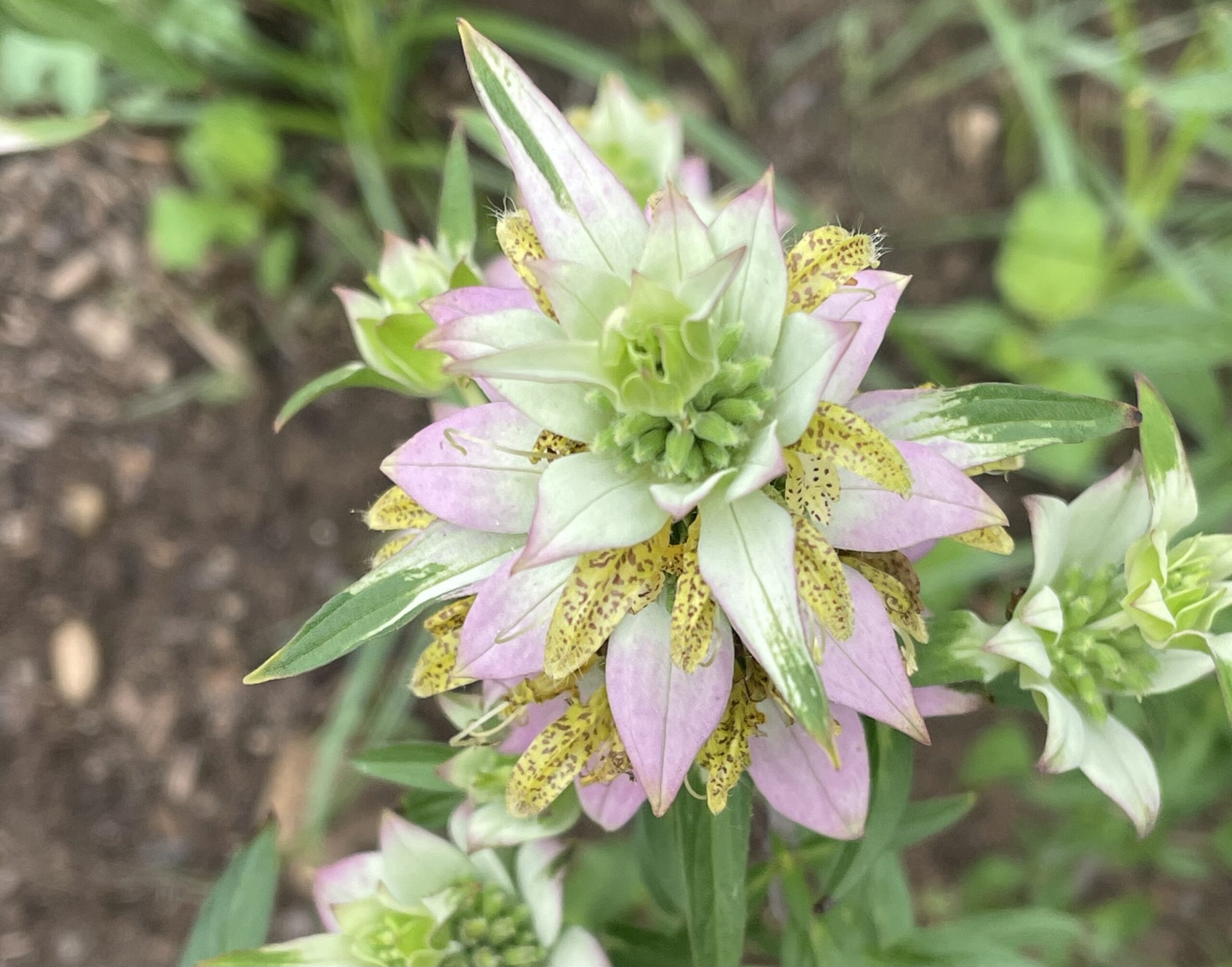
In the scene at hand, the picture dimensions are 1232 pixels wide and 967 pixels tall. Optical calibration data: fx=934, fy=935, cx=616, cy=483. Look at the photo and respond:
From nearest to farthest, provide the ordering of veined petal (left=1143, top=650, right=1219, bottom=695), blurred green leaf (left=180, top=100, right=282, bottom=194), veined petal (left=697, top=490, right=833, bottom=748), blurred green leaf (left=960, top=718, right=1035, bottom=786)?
veined petal (left=697, top=490, right=833, bottom=748), veined petal (left=1143, top=650, right=1219, bottom=695), blurred green leaf (left=960, top=718, right=1035, bottom=786), blurred green leaf (left=180, top=100, right=282, bottom=194)

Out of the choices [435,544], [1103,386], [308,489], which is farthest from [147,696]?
[1103,386]

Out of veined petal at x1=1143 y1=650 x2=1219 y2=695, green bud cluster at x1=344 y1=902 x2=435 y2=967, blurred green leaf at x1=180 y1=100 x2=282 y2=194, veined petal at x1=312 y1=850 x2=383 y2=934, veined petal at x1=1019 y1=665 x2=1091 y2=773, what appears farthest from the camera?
blurred green leaf at x1=180 y1=100 x2=282 y2=194

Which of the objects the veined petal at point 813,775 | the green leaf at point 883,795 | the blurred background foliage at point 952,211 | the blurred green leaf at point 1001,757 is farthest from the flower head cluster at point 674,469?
the blurred green leaf at point 1001,757

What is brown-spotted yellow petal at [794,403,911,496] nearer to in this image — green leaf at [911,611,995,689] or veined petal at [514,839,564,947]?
green leaf at [911,611,995,689]

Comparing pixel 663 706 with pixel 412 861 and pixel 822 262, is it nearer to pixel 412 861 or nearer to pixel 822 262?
pixel 822 262

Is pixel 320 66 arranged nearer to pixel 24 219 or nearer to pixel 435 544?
pixel 24 219

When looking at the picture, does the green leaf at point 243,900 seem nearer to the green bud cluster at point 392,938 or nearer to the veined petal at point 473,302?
the green bud cluster at point 392,938

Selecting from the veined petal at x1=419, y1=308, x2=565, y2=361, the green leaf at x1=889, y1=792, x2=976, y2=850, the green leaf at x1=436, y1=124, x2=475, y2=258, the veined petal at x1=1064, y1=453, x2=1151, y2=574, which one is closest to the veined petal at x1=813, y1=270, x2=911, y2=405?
the veined petal at x1=419, y1=308, x2=565, y2=361

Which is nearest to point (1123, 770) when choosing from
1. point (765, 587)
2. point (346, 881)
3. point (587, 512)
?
point (765, 587)
